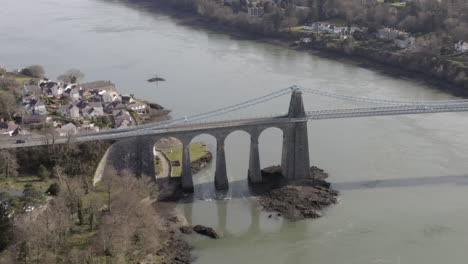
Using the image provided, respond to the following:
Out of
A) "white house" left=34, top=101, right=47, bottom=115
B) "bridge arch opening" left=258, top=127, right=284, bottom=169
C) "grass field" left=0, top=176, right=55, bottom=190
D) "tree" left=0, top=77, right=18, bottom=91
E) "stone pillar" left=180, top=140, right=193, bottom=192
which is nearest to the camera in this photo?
"grass field" left=0, top=176, right=55, bottom=190

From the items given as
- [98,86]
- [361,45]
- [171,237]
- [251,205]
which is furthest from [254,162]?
[361,45]

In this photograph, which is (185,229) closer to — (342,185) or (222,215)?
(222,215)

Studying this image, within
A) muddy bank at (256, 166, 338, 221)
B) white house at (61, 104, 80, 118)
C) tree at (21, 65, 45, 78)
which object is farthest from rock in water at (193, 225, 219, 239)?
tree at (21, 65, 45, 78)

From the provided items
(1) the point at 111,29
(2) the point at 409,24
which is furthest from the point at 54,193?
(1) the point at 111,29

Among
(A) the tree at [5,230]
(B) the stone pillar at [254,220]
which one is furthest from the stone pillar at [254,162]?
(A) the tree at [5,230]

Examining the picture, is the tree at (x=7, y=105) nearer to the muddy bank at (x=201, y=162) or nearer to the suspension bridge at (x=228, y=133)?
the suspension bridge at (x=228, y=133)

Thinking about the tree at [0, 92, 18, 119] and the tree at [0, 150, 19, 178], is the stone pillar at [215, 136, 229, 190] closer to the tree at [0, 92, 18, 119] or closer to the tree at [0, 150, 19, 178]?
the tree at [0, 150, 19, 178]
